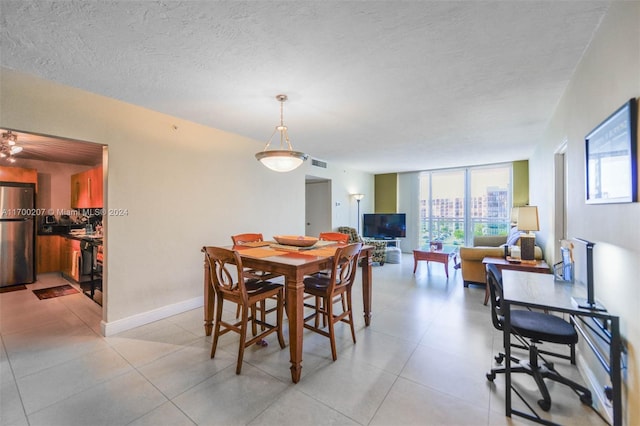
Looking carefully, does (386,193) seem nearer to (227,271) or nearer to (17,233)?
(227,271)

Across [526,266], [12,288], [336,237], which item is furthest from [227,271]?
[12,288]

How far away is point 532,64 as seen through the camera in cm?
203

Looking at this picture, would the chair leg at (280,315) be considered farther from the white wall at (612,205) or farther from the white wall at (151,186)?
the white wall at (612,205)

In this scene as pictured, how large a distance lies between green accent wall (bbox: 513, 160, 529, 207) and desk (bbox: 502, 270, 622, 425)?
15.4 feet

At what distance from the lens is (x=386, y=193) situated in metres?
8.00

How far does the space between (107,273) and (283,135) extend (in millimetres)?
2726

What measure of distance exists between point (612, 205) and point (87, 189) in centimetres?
638

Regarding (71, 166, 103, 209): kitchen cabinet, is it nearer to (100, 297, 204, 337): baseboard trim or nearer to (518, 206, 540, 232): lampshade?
(100, 297, 204, 337): baseboard trim

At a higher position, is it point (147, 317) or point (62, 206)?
point (62, 206)

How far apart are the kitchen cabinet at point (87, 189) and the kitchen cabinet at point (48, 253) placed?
69 cm

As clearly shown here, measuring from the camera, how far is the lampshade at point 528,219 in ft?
11.1

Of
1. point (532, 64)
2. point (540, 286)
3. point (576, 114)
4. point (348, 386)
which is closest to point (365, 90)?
point (532, 64)

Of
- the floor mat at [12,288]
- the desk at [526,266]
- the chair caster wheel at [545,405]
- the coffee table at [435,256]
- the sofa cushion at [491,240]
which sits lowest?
the chair caster wheel at [545,405]

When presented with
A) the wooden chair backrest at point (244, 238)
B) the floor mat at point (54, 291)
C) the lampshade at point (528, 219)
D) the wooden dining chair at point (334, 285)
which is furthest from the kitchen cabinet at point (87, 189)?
the lampshade at point (528, 219)
